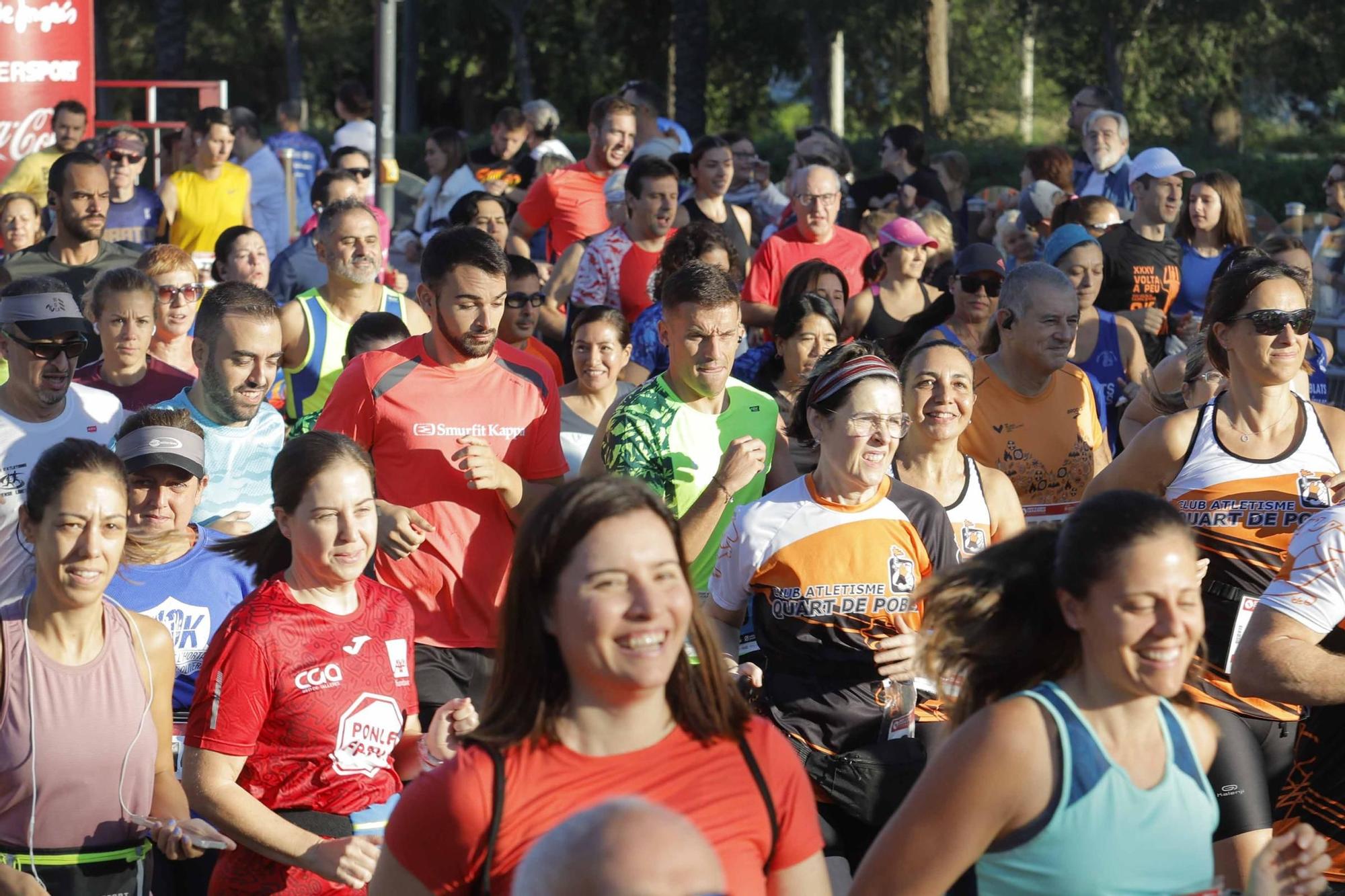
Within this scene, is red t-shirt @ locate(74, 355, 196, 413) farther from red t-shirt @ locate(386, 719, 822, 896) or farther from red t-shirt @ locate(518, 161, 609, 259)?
red t-shirt @ locate(386, 719, 822, 896)

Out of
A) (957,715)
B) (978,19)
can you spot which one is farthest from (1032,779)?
(978,19)

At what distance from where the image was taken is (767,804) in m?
2.88

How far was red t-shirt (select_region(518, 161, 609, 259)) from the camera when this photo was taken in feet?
34.4

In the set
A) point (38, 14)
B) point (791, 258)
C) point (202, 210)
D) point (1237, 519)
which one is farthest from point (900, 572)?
point (38, 14)

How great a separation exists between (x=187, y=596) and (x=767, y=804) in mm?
2420

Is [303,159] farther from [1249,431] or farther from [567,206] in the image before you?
[1249,431]

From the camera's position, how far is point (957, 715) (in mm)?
3312

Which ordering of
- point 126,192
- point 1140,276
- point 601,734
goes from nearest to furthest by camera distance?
1. point 601,734
2. point 1140,276
3. point 126,192

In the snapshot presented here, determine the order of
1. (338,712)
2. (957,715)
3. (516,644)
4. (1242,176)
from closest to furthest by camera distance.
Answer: (516,644) → (957,715) → (338,712) → (1242,176)

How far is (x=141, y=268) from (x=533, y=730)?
19.0 ft

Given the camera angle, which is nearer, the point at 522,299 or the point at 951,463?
the point at 951,463

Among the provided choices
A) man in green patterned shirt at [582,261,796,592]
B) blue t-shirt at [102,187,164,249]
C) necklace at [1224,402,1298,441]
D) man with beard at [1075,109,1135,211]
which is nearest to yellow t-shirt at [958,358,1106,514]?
man in green patterned shirt at [582,261,796,592]

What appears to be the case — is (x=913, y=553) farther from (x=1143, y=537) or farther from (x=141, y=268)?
(x=141, y=268)

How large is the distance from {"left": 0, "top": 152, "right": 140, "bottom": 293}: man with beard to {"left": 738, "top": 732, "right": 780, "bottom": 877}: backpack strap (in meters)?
6.73
